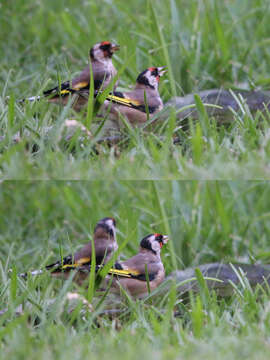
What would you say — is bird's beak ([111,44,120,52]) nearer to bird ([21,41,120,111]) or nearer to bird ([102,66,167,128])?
bird ([21,41,120,111])

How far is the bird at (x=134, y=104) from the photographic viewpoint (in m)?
1.59

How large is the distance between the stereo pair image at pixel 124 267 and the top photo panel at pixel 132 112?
0.27 metres

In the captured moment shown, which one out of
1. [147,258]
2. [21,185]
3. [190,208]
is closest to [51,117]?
[147,258]

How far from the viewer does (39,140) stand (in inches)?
60.9

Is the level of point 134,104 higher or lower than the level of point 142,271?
higher

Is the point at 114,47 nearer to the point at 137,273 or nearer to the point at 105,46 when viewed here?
the point at 105,46

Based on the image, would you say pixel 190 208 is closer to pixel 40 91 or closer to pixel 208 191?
pixel 208 191

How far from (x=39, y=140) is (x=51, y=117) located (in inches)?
3.1

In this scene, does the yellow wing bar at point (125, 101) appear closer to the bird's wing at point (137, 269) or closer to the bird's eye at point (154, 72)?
the bird's eye at point (154, 72)

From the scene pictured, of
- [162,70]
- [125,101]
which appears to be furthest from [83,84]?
[162,70]

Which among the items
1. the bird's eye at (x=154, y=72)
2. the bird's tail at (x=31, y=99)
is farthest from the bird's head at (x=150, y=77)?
the bird's tail at (x=31, y=99)

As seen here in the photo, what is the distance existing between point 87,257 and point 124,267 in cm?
10

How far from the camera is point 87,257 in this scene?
1.71 metres

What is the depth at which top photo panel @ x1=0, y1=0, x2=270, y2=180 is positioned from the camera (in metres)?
1.50
